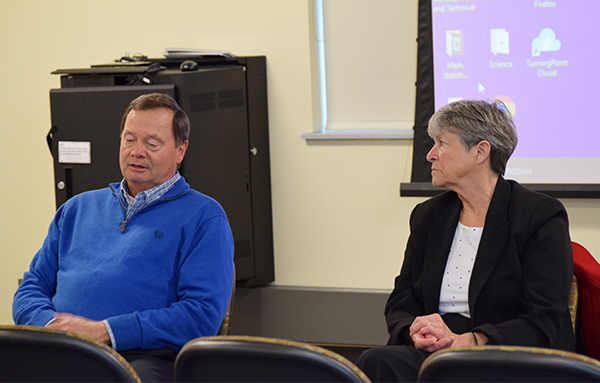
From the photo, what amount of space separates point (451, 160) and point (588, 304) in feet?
1.96

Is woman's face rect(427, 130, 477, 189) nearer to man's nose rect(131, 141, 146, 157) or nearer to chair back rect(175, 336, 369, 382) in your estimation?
man's nose rect(131, 141, 146, 157)

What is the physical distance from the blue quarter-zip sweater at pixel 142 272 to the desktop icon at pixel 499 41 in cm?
213

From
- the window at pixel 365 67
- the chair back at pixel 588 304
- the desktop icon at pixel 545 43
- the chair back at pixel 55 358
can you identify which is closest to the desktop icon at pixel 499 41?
the desktop icon at pixel 545 43

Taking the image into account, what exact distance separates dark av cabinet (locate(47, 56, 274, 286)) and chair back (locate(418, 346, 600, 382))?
250 centimetres

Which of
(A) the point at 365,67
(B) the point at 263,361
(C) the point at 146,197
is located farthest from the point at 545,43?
(B) the point at 263,361

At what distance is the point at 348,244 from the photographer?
4.35m

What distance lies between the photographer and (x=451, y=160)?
8.02 feet

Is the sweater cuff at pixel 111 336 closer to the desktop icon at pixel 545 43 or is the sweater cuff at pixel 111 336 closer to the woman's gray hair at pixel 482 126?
the woman's gray hair at pixel 482 126

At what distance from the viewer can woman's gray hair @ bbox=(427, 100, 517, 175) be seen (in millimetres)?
2420

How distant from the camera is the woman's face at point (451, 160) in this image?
95.6 inches

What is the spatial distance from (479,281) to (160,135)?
111cm

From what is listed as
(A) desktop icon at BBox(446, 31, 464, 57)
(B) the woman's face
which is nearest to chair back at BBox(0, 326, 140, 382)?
(B) the woman's face

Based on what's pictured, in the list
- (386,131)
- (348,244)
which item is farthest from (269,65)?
(348,244)

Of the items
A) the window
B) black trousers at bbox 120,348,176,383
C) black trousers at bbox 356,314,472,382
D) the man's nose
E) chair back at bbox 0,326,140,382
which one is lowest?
black trousers at bbox 356,314,472,382
